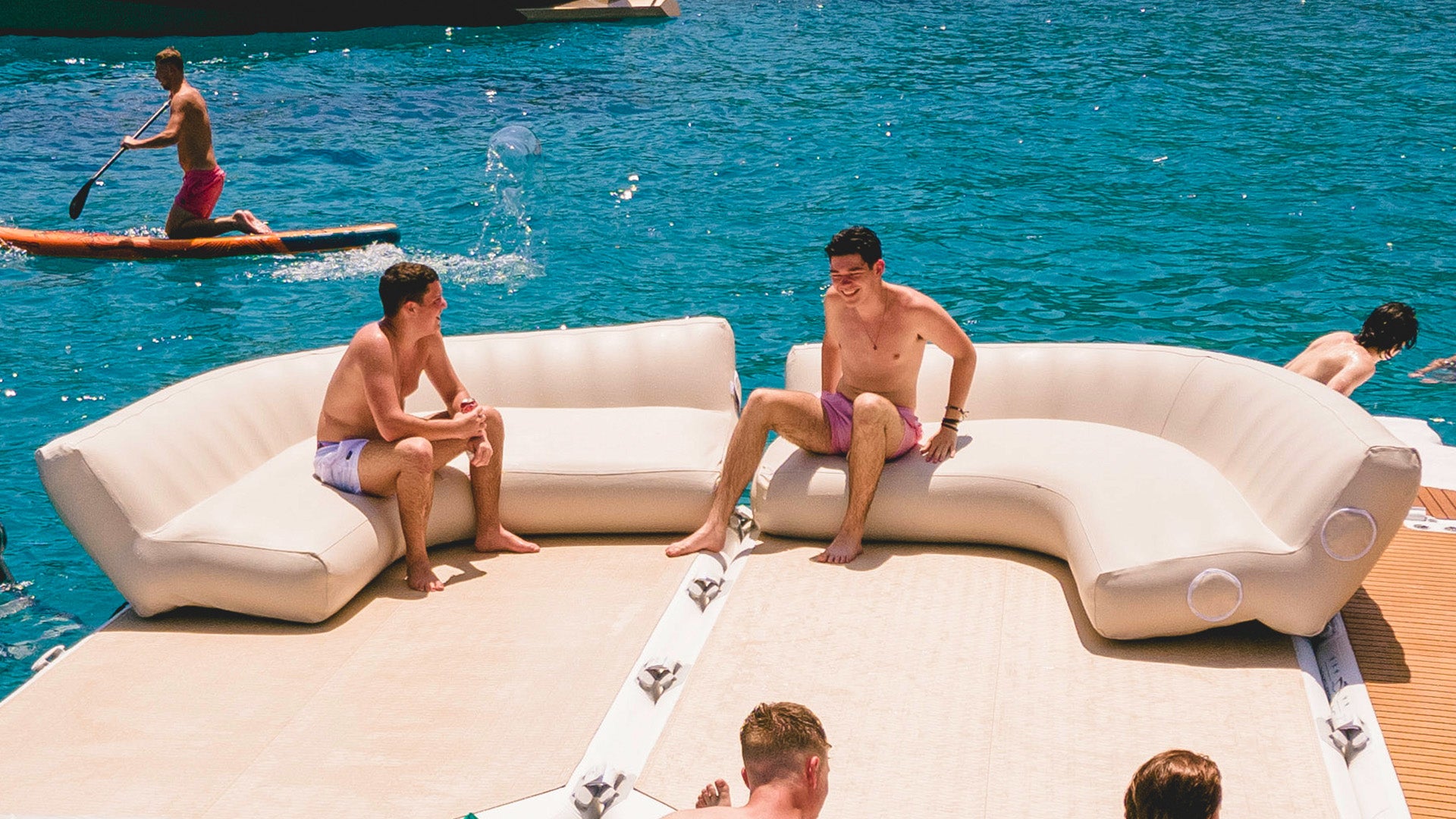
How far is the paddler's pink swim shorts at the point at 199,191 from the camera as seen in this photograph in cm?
1068

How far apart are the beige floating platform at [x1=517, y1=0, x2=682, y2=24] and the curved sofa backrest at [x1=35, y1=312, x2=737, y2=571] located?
1744cm

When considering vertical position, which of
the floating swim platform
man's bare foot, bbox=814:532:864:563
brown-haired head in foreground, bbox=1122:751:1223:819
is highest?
brown-haired head in foreground, bbox=1122:751:1223:819

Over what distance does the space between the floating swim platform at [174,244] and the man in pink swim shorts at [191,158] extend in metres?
0.16

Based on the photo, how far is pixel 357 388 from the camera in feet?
16.4

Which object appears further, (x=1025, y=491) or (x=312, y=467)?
(x=312, y=467)

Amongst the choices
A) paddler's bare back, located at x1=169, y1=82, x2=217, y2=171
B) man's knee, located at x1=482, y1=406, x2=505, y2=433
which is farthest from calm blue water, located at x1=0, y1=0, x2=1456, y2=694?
man's knee, located at x1=482, y1=406, x2=505, y2=433

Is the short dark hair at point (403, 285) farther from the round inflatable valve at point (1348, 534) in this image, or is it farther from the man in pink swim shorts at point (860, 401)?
the round inflatable valve at point (1348, 534)

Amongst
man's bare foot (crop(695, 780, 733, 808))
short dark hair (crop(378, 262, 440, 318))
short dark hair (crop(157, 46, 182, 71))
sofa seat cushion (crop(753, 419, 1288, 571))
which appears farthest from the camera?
short dark hair (crop(157, 46, 182, 71))

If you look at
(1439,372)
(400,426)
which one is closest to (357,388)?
(400,426)

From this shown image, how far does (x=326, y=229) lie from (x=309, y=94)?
7502 mm

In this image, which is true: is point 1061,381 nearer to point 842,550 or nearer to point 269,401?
point 842,550

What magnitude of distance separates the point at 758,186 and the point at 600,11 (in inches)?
427

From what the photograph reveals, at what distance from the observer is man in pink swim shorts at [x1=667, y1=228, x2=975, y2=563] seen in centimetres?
511

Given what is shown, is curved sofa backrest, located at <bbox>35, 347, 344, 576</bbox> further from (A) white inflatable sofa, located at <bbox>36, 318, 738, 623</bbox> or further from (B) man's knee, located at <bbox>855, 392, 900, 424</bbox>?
(B) man's knee, located at <bbox>855, 392, 900, 424</bbox>
